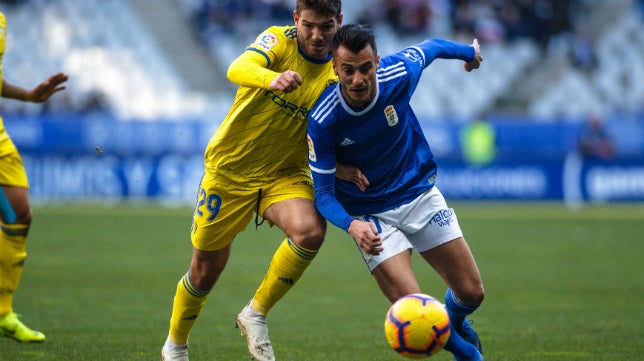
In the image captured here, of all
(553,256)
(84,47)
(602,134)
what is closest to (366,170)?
(553,256)

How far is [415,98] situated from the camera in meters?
28.1

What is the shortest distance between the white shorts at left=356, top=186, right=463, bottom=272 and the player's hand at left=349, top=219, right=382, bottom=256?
59 centimetres

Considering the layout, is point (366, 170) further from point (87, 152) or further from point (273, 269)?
point (87, 152)

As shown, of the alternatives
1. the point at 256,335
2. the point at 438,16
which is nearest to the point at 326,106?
the point at 256,335

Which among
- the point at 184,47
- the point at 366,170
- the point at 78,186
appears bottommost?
the point at 78,186

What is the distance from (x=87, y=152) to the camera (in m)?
22.4

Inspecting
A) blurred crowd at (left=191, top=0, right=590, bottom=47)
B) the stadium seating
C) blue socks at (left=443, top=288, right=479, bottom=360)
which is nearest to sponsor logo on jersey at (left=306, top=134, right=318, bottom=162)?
blue socks at (left=443, top=288, right=479, bottom=360)

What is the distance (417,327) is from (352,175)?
1.12 m

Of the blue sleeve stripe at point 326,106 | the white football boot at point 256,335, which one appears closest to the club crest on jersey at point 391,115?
the blue sleeve stripe at point 326,106

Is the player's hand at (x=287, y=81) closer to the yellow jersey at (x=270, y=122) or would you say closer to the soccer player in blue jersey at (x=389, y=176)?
the soccer player in blue jersey at (x=389, y=176)

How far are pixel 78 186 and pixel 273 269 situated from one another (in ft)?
55.1

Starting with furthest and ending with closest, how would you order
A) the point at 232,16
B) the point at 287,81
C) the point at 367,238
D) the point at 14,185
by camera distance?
the point at 232,16
the point at 14,185
the point at 367,238
the point at 287,81

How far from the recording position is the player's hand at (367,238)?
5.58 m

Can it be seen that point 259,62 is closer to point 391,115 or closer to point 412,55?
point 391,115
